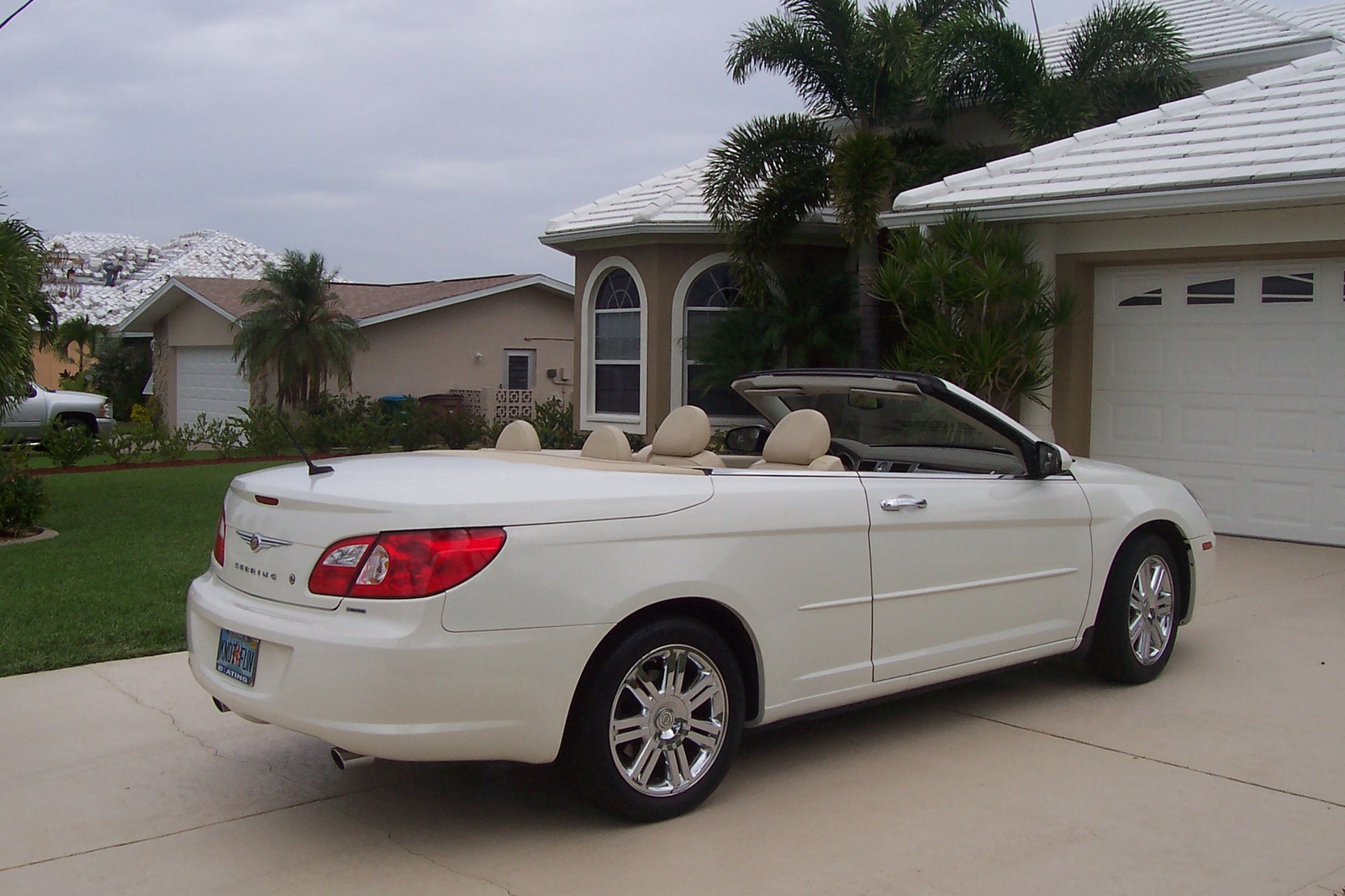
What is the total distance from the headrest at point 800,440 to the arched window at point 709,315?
10.0 m

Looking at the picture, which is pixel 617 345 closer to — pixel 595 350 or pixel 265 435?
pixel 595 350

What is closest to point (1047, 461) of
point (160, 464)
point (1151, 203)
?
point (1151, 203)

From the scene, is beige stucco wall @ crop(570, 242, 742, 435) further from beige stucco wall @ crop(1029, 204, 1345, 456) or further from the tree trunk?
beige stucco wall @ crop(1029, 204, 1345, 456)

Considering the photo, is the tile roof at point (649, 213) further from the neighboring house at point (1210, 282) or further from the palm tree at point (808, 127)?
the neighboring house at point (1210, 282)

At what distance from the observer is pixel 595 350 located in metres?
16.7

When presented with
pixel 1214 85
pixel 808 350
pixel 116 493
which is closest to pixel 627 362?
pixel 808 350

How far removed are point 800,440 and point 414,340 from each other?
2364 centimetres

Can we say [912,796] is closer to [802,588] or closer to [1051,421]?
[802,588]

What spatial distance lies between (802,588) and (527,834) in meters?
1.33

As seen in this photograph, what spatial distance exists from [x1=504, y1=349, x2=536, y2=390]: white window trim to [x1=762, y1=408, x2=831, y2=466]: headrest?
24.4 meters

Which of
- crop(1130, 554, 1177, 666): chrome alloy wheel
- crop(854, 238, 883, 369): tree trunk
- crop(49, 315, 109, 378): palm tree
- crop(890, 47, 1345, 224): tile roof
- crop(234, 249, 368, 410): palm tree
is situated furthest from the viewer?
crop(49, 315, 109, 378): palm tree

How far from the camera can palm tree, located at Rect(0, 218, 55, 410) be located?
32.3 ft

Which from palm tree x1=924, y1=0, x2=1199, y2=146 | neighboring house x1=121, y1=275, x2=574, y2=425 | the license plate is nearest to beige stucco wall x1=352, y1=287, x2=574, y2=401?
neighboring house x1=121, y1=275, x2=574, y2=425

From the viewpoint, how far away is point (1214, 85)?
47.4ft
